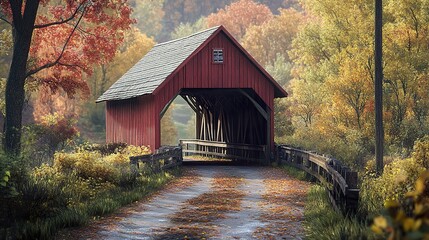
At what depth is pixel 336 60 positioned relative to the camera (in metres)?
38.7

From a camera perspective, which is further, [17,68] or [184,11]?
[184,11]

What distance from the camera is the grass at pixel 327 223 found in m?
9.72

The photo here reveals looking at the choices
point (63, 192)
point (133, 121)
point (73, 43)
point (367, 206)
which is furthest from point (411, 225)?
point (133, 121)

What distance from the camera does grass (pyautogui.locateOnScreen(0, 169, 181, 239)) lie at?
35.4 ft

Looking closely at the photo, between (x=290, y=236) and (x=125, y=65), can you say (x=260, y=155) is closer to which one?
(x=290, y=236)

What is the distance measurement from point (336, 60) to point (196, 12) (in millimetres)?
73633

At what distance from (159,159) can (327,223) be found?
39.5 feet

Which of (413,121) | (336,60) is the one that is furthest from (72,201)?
(336,60)

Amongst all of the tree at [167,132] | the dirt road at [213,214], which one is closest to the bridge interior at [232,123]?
the dirt road at [213,214]

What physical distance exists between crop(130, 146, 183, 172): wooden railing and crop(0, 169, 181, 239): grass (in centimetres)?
99

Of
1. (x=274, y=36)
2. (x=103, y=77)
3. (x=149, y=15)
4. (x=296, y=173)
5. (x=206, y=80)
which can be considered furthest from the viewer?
(x=149, y=15)

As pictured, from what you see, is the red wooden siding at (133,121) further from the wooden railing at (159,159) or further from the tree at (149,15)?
the tree at (149,15)

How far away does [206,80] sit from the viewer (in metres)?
28.3

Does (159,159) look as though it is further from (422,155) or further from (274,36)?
(274,36)
